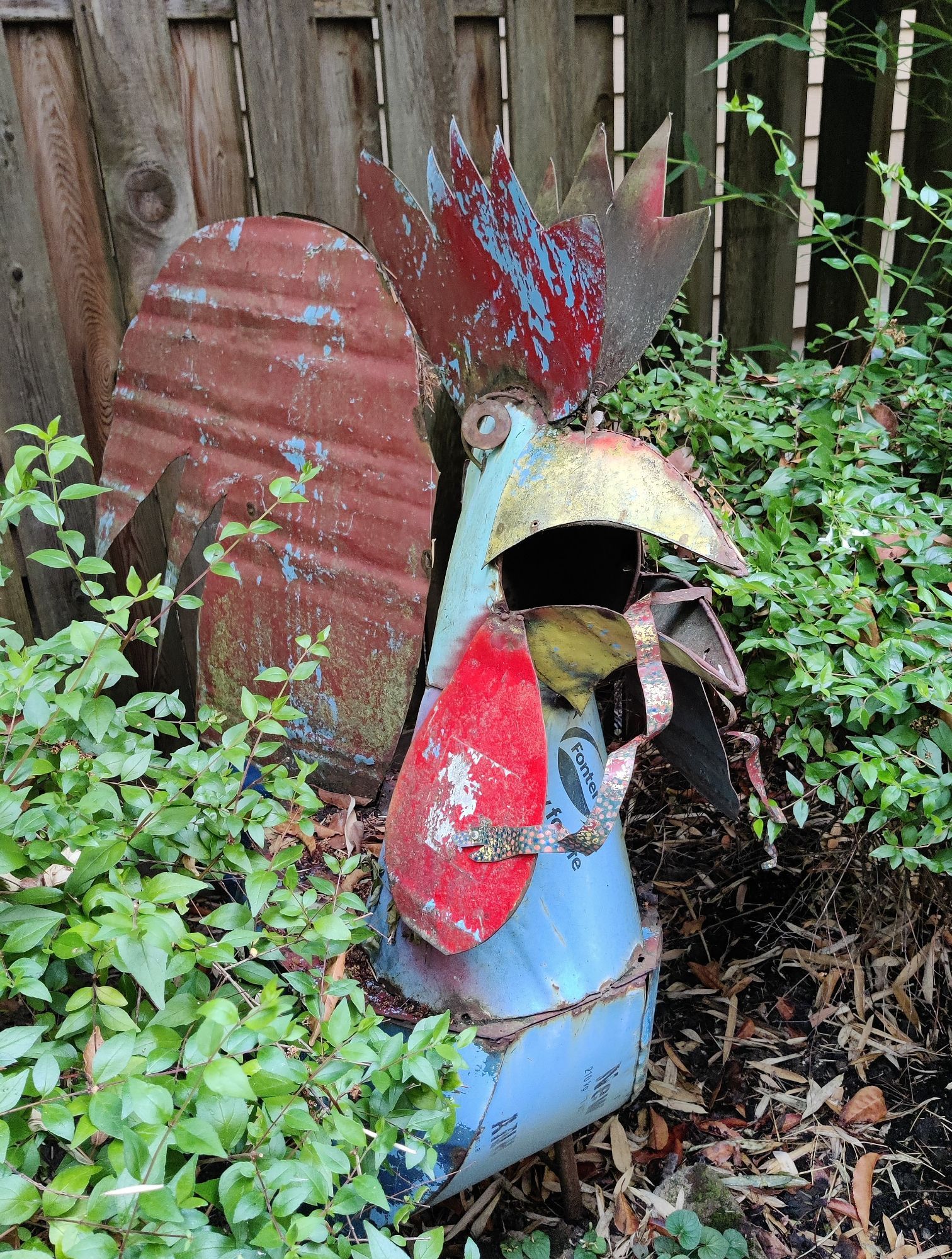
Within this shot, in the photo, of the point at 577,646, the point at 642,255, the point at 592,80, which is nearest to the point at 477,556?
the point at 577,646

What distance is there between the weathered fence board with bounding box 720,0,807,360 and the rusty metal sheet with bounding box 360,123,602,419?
138cm

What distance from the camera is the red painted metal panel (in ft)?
3.32

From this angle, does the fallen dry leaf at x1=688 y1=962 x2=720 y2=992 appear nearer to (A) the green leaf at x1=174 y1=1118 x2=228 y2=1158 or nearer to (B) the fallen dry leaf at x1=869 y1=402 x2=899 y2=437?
(B) the fallen dry leaf at x1=869 y1=402 x2=899 y2=437

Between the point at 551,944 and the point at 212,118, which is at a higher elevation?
the point at 212,118

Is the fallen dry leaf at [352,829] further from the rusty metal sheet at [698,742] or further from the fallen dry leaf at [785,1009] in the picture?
the fallen dry leaf at [785,1009]

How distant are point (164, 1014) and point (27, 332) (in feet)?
4.39

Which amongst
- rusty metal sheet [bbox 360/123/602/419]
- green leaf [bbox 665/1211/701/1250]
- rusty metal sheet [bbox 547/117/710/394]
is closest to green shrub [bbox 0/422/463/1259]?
rusty metal sheet [bbox 360/123/602/419]

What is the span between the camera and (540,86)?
76.7 inches

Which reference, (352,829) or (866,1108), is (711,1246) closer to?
(866,1108)

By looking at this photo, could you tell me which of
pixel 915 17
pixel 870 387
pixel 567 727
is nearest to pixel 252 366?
pixel 567 727

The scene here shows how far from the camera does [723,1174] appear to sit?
1.50 metres

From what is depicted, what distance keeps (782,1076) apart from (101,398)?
167 cm

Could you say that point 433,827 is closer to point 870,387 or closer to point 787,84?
point 870,387

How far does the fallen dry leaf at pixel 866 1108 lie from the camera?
1.57 meters
